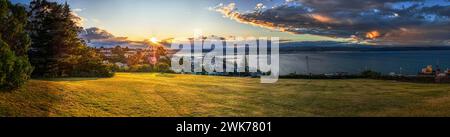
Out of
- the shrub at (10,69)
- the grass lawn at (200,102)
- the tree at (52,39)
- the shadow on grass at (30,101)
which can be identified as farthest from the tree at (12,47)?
the tree at (52,39)

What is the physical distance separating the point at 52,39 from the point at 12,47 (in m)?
6.37

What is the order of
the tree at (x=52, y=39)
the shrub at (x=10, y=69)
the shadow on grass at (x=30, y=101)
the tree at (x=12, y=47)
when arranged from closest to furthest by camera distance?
the shadow on grass at (x=30, y=101) → the shrub at (x=10, y=69) → the tree at (x=12, y=47) → the tree at (x=52, y=39)

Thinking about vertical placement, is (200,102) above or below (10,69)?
below

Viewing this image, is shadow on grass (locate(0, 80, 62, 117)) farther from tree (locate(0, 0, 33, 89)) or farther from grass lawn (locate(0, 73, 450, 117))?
tree (locate(0, 0, 33, 89))

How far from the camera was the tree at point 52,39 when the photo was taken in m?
18.9

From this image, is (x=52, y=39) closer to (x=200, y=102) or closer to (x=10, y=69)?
(x=10, y=69)

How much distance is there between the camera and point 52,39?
19094 millimetres

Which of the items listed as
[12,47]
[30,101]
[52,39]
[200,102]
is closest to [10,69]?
[30,101]

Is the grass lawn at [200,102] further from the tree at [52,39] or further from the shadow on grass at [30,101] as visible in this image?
the tree at [52,39]

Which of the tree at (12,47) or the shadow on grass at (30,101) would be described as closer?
the shadow on grass at (30,101)

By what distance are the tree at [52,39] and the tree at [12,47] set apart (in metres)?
5.37
